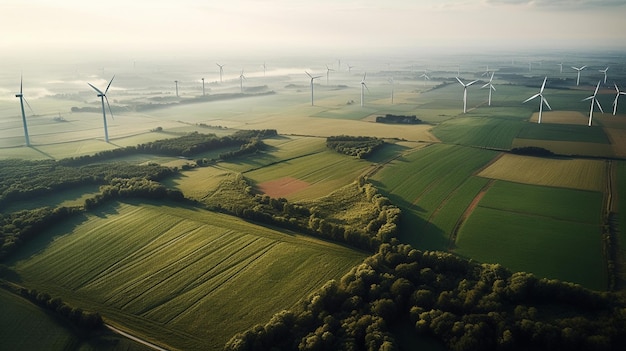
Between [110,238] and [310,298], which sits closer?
[310,298]

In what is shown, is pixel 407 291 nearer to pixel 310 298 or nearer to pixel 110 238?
pixel 310 298

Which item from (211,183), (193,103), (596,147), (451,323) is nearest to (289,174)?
(211,183)

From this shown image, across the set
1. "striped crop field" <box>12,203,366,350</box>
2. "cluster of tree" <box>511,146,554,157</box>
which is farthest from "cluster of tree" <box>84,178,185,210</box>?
"cluster of tree" <box>511,146,554,157</box>

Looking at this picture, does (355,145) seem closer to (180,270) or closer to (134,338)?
(180,270)

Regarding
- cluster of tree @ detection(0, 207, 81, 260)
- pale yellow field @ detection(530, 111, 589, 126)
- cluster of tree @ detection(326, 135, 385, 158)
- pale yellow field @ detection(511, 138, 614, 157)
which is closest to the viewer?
cluster of tree @ detection(0, 207, 81, 260)

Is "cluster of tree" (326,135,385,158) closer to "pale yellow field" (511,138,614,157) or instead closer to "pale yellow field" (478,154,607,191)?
"pale yellow field" (478,154,607,191)

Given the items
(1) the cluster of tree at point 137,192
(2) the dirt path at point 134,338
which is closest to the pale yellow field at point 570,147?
(1) the cluster of tree at point 137,192

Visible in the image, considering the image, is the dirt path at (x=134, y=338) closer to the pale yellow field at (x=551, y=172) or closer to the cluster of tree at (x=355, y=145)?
the pale yellow field at (x=551, y=172)
